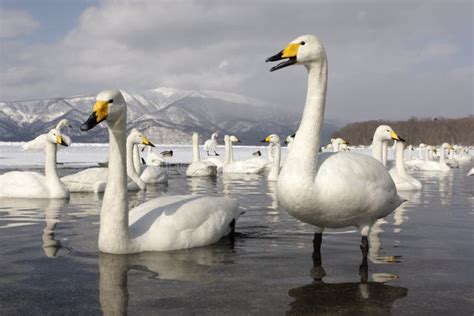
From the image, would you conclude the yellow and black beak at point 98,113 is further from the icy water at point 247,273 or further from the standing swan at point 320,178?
the standing swan at point 320,178

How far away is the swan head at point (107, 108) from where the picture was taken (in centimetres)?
604

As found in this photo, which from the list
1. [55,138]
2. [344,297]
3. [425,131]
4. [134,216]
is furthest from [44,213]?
[425,131]

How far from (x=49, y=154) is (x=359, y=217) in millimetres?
9149

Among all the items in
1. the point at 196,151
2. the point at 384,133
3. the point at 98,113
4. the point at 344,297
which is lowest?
the point at 344,297

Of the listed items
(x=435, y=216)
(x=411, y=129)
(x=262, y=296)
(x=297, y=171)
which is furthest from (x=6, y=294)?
(x=411, y=129)

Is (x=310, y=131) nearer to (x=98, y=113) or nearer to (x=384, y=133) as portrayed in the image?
(x=98, y=113)

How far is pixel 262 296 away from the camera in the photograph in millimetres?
4895

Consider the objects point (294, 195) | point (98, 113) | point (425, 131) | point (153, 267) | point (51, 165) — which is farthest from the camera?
point (425, 131)

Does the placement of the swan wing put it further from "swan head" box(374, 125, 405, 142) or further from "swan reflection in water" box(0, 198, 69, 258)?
"swan head" box(374, 125, 405, 142)

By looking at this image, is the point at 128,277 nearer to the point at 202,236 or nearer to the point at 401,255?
the point at 202,236

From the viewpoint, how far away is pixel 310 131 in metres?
5.99

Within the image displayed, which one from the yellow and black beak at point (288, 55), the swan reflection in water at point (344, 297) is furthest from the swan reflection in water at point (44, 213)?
the yellow and black beak at point (288, 55)

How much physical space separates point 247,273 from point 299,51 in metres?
2.37

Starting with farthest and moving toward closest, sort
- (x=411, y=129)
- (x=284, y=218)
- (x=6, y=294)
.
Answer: (x=411, y=129) < (x=284, y=218) < (x=6, y=294)
